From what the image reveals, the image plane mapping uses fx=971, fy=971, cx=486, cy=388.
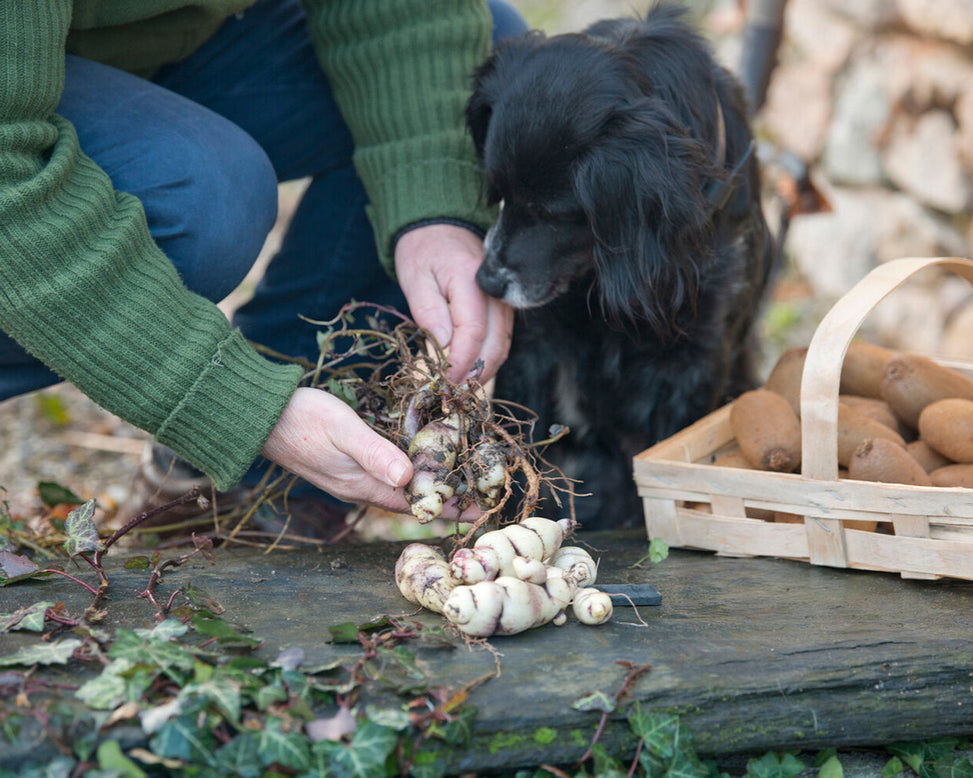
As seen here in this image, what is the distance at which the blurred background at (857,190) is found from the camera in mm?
2820

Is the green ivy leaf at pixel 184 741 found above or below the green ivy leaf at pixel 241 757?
above

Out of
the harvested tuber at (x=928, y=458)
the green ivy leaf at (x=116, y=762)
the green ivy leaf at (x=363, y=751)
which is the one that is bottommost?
the harvested tuber at (x=928, y=458)

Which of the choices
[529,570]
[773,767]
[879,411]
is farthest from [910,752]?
[879,411]

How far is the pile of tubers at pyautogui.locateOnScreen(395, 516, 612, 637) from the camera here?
3.75 ft

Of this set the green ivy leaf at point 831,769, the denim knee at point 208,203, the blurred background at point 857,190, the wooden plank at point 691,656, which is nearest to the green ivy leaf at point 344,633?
the wooden plank at point 691,656

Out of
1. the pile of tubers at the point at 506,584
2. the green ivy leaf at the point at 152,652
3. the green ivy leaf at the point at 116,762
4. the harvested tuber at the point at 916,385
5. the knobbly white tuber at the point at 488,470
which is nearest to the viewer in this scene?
the green ivy leaf at the point at 116,762

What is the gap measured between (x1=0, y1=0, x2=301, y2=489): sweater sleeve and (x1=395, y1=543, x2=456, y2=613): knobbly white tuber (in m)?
0.26

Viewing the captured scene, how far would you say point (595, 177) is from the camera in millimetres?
1663

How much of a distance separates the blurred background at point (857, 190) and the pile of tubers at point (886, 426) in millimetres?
1324

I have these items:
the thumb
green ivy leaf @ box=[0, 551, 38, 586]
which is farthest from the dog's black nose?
green ivy leaf @ box=[0, 551, 38, 586]

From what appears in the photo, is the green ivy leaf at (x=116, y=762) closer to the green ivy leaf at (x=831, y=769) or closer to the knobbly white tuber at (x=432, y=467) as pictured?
the knobbly white tuber at (x=432, y=467)

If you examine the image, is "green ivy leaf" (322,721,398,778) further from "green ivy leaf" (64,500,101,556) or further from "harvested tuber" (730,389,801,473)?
"harvested tuber" (730,389,801,473)

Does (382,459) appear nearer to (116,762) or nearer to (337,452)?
(337,452)

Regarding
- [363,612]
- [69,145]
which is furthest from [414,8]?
[363,612]
